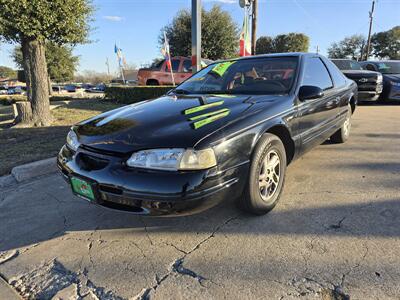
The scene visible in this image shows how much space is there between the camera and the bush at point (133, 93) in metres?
10.4

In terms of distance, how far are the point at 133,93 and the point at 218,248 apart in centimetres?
925

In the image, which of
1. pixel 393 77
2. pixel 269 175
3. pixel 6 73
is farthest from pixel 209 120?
pixel 6 73

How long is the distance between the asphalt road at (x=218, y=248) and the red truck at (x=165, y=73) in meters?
9.96

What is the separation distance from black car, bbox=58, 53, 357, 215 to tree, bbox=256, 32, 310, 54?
44465mm

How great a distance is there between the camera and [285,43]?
46.4 m

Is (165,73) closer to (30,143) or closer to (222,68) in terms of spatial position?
(30,143)

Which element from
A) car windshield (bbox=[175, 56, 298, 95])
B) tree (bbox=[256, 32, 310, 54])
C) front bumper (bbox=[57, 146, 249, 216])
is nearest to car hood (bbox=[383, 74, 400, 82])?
car windshield (bbox=[175, 56, 298, 95])

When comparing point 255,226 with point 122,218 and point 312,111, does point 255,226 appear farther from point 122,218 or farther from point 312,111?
point 312,111

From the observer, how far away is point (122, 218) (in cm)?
295

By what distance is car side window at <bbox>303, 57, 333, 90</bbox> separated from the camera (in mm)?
3588

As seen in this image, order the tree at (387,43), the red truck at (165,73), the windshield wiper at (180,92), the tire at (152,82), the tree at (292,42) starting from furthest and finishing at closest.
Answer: the tree at (387,43)
the tree at (292,42)
the tire at (152,82)
the red truck at (165,73)
the windshield wiper at (180,92)

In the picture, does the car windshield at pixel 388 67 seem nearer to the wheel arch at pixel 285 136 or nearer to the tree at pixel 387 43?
the wheel arch at pixel 285 136

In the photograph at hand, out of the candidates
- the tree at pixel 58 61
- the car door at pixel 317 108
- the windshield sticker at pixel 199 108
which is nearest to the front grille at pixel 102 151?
the windshield sticker at pixel 199 108

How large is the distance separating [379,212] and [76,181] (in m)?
2.58
